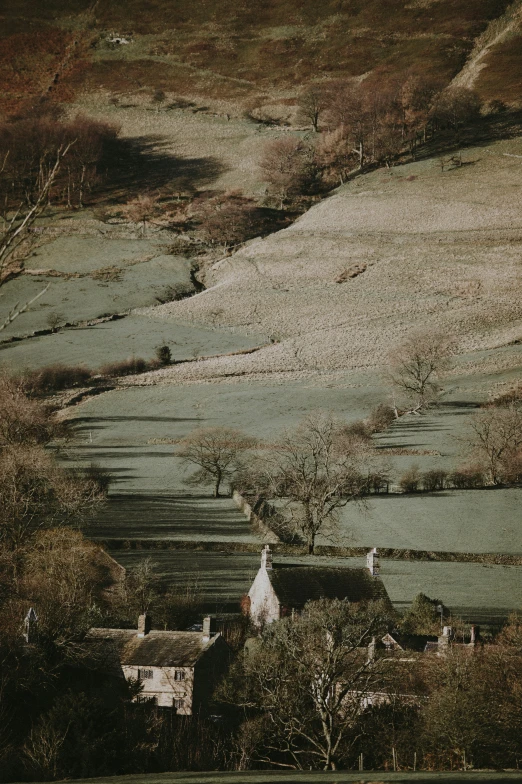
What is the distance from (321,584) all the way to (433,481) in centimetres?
→ 1670

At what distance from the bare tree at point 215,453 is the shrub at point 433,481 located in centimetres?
1153

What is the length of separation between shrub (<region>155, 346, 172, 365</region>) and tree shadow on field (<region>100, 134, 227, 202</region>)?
72.9m

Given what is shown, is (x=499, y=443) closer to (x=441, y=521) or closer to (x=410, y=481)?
(x=410, y=481)

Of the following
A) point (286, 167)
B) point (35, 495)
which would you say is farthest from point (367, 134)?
point (35, 495)

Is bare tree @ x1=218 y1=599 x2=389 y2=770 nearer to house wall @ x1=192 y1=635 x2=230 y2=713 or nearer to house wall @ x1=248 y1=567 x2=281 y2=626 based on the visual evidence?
house wall @ x1=192 y1=635 x2=230 y2=713

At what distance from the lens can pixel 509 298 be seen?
8881 cm

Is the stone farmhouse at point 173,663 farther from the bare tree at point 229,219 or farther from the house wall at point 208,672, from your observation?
the bare tree at point 229,219

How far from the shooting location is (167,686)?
98.6 ft

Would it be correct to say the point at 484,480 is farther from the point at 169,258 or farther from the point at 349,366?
the point at 169,258

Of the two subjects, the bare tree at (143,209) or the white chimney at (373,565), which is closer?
the white chimney at (373,565)

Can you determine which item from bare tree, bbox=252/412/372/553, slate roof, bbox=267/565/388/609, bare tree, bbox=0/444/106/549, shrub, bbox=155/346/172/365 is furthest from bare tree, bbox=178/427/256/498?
shrub, bbox=155/346/172/365

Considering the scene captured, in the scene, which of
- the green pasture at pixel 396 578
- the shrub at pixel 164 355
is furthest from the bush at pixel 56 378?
the green pasture at pixel 396 578

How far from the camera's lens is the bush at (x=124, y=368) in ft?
265

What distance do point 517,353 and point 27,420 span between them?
41.0m
